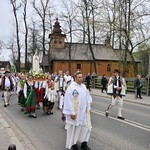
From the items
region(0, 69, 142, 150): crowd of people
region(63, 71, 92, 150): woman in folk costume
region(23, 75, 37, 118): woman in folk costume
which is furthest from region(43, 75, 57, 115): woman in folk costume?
region(63, 71, 92, 150): woman in folk costume

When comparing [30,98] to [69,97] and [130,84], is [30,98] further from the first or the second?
[130,84]

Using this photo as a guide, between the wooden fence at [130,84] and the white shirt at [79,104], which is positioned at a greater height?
the white shirt at [79,104]

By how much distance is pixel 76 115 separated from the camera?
5742mm

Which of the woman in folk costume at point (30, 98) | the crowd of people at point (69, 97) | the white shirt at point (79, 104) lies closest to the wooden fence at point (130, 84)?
the crowd of people at point (69, 97)

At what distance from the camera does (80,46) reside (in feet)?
207

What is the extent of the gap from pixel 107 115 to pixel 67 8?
2916 cm

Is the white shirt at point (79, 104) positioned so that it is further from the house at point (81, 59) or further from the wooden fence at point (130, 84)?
the house at point (81, 59)

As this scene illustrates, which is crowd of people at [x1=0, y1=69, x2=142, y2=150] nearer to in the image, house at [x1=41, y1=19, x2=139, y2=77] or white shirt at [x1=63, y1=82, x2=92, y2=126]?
white shirt at [x1=63, y1=82, x2=92, y2=126]

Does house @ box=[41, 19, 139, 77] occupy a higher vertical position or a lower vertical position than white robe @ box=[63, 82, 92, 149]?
higher

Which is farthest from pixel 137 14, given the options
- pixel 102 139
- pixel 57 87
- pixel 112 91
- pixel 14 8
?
pixel 14 8

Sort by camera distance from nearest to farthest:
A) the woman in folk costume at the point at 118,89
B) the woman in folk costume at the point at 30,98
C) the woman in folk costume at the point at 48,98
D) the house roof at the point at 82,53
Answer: the woman in folk costume at the point at 118,89, the woman in folk costume at the point at 30,98, the woman in folk costume at the point at 48,98, the house roof at the point at 82,53

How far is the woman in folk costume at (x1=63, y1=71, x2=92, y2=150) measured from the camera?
5730 mm

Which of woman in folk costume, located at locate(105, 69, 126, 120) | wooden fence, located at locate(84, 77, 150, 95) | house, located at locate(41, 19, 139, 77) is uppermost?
house, located at locate(41, 19, 139, 77)

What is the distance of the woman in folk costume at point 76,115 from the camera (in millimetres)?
5730
